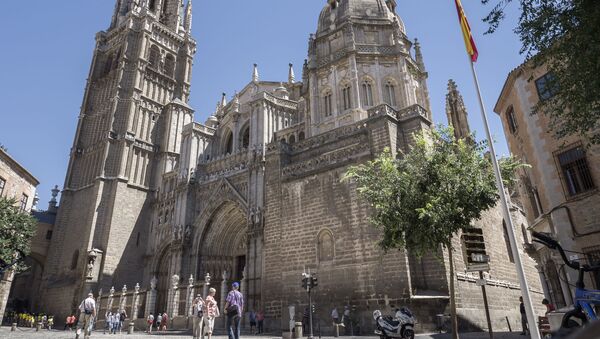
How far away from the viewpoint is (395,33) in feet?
92.8

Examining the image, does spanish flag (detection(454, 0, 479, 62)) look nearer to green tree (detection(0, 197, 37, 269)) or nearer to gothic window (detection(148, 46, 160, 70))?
green tree (detection(0, 197, 37, 269))

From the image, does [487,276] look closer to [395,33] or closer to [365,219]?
[365,219]

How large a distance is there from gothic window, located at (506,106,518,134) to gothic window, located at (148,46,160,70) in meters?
33.8

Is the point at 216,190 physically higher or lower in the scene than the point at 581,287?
higher

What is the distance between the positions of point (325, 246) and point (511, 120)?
403 inches

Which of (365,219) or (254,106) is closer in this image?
(365,219)

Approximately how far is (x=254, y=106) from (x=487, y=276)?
63.7 ft

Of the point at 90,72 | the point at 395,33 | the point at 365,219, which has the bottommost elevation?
the point at 365,219

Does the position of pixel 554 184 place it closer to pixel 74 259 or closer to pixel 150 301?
pixel 150 301

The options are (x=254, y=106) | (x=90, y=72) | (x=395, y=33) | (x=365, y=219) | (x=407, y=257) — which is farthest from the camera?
(x=90, y=72)

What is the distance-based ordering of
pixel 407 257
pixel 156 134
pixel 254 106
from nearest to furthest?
pixel 407 257 < pixel 254 106 < pixel 156 134

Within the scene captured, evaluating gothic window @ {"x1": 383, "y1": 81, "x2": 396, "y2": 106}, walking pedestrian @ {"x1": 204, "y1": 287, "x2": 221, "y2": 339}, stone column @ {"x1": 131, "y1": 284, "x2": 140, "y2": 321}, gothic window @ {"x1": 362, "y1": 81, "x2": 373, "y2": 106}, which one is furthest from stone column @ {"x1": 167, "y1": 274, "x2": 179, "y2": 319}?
gothic window @ {"x1": 383, "y1": 81, "x2": 396, "y2": 106}

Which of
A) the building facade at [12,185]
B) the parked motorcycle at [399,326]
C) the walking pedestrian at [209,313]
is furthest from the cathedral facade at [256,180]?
the walking pedestrian at [209,313]

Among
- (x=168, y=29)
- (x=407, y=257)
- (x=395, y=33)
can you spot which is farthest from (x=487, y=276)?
(x=168, y=29)
